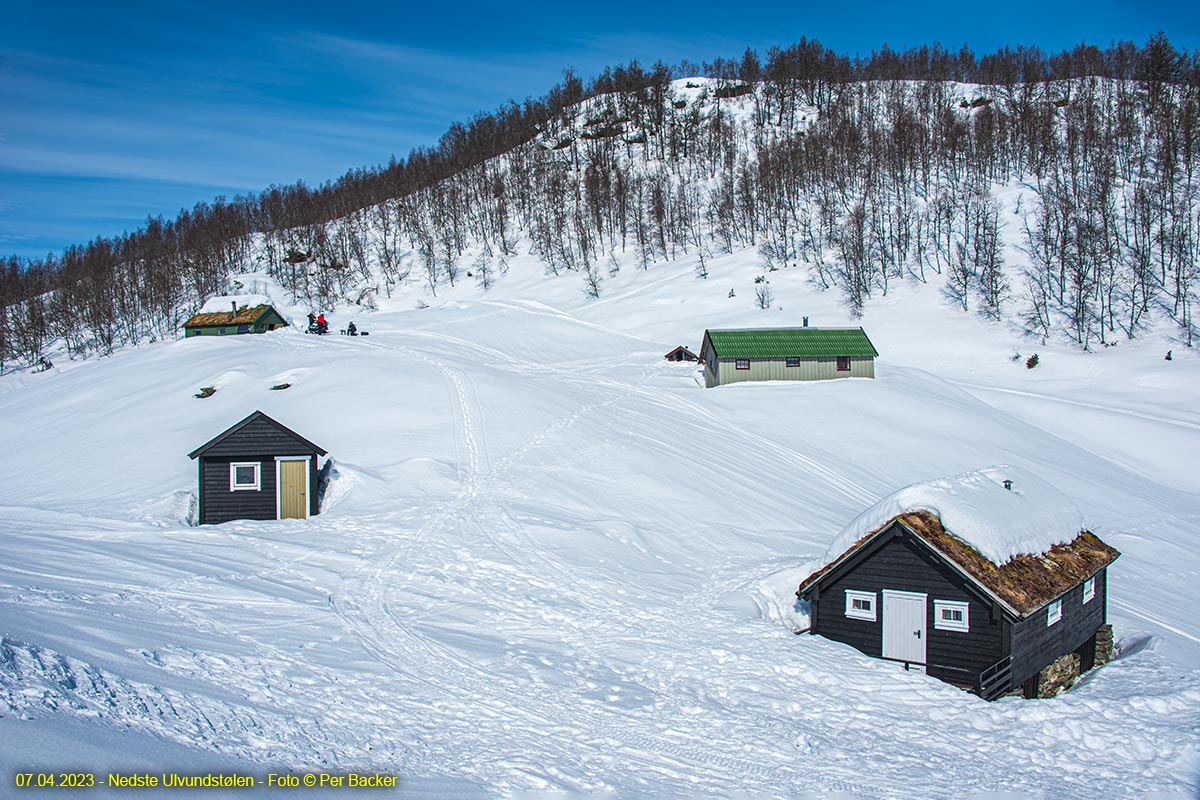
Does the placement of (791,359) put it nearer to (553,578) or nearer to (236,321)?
(553,578)

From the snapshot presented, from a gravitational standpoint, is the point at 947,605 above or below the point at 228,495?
below

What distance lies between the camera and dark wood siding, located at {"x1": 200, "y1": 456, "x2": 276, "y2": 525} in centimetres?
2677

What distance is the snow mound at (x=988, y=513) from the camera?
1709cm

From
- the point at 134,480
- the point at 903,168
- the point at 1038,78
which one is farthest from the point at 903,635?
the point at 1038,78

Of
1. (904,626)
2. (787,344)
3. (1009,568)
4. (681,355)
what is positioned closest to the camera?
(1009,568)


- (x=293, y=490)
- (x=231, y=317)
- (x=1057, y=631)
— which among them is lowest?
(x=1057, y=631)

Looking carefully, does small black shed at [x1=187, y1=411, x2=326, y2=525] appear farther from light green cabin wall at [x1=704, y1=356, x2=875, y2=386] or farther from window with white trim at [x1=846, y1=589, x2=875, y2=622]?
light green cabin wall at [x1=704, y1=356, x2=875, y2=386]

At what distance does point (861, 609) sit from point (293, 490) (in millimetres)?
19667

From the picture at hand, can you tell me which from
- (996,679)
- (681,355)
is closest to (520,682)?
(996,679)

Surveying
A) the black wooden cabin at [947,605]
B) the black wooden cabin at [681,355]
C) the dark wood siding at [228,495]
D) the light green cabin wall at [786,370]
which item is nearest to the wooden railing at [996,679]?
the black wooden cabin at [947,605]

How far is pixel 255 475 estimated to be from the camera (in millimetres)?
27078

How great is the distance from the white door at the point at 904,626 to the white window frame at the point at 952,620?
308mm

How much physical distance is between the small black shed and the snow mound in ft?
60.9

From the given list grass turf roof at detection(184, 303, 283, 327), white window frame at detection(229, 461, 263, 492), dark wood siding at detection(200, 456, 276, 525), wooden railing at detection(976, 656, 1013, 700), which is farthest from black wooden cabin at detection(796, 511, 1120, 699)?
grass turf roof at detection(184, 303, 283, 327)
